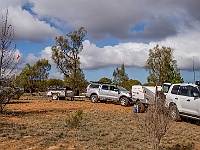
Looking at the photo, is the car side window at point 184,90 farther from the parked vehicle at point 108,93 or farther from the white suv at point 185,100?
the parked vehicle at point 108,93

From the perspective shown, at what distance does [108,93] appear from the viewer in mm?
23812

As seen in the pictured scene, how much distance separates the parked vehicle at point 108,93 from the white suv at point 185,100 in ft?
28.6

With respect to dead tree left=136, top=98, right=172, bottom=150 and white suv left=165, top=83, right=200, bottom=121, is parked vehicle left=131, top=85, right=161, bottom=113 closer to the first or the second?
white suv left=165, top=83, right=200, bottom=121

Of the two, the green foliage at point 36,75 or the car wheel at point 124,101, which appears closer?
the car wheel at point 124,101

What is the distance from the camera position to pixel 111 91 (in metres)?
23.6

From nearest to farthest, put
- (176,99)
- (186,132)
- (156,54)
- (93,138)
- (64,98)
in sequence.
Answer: (93,138) → (186,132) → (176,99) → (64,98) → (156,54)

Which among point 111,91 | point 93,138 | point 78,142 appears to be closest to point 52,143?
point 78,142

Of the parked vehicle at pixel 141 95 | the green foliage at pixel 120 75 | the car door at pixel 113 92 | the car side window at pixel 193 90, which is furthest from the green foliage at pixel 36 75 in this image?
the car side window at pixel 193 90

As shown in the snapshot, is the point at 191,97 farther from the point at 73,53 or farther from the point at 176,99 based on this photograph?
the point at 73,53

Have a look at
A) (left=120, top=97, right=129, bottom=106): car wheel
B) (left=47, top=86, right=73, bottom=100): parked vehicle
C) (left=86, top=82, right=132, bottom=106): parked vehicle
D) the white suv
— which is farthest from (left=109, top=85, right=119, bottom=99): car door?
the white suv

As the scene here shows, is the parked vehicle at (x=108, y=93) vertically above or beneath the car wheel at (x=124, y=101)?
above

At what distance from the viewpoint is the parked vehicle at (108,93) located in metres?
22.5

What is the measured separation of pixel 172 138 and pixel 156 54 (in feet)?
98.7

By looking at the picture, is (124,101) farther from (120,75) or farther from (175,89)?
(120,75)
